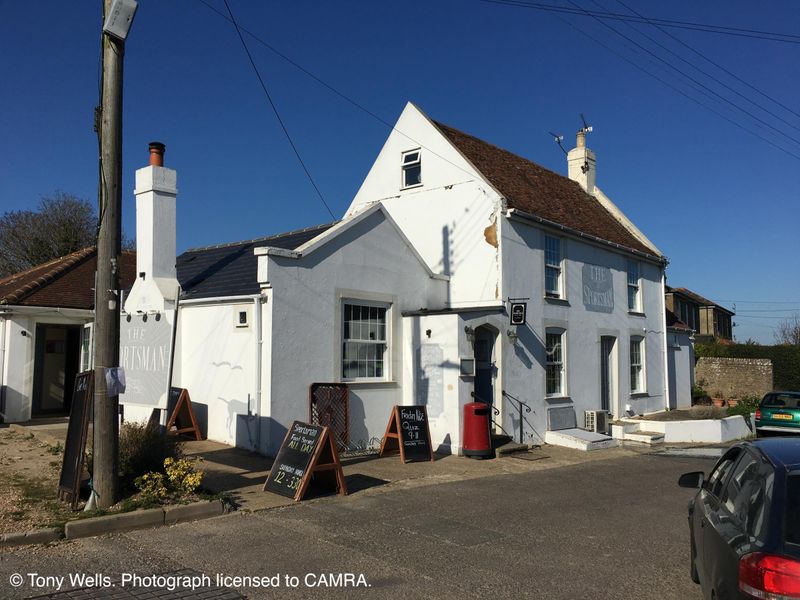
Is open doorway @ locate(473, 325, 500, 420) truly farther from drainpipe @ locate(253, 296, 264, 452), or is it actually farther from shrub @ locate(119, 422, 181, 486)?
shrub @ locate(119, 422, 181, 486)

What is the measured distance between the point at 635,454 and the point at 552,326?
3739mm

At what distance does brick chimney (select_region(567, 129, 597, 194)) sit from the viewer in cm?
2425

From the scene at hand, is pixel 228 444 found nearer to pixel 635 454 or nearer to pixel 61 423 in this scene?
pixel 61 423

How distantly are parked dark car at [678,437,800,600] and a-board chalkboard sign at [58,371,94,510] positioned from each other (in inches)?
265

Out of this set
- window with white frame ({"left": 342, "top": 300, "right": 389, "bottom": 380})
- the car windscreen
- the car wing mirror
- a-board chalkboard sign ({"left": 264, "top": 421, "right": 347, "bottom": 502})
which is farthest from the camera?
Answer: the car windscreen

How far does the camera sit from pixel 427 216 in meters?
17.1

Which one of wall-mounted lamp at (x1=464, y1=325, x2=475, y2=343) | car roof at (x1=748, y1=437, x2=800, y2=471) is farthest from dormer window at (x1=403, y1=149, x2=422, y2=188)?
car roof at (x1=748, y1=437, x2=800, y2=471)

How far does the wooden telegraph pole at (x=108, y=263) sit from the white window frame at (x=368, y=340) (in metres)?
5.77

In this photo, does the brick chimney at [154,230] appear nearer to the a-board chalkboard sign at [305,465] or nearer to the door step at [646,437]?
the a-board chalkboard sign at [305,465]

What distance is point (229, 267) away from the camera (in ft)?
48.4

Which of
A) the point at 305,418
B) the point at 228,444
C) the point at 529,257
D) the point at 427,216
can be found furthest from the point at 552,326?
the point at 228,444

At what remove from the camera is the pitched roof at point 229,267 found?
1333cm

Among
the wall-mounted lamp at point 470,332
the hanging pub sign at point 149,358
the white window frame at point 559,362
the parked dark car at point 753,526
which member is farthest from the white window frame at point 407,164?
the parked dark car at point 753,526

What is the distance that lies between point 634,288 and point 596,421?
6002mm
